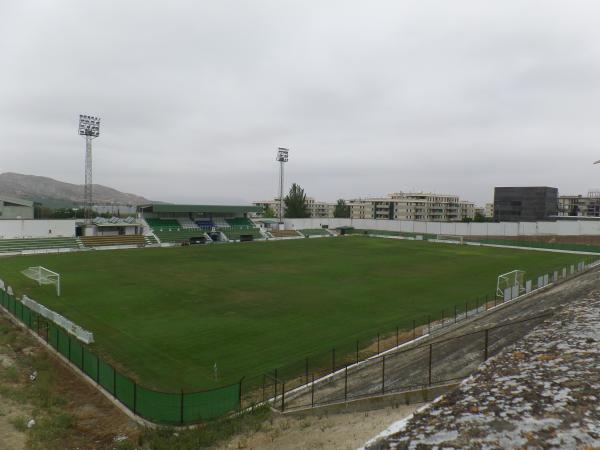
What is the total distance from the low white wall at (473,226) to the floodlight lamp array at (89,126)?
43670mm

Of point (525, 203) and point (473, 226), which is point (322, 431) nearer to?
point (473, 226)

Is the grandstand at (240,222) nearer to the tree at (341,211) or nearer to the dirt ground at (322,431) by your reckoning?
the tree at (341,211)

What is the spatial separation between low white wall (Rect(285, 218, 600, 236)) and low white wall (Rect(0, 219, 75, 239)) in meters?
44.5

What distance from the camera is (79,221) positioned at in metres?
69.8

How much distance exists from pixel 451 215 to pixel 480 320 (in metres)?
146

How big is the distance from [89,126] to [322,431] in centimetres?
6920

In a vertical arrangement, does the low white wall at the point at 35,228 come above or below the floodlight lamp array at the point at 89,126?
below

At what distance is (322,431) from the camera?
428 inches

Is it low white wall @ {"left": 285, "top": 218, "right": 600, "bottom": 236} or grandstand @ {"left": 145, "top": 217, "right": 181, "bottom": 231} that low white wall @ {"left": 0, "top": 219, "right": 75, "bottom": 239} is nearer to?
grandstand @ {"left": 145, "top": 217, "right": 181, "bottom": 231}

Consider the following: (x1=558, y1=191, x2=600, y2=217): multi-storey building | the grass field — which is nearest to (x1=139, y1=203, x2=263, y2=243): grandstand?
the grass field

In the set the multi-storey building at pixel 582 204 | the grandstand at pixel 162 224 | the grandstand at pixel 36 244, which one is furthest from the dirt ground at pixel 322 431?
the multi-storey building at pixel 582 204

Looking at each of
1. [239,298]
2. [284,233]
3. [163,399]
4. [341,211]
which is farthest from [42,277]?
[341,211]

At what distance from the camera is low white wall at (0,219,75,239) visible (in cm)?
6288

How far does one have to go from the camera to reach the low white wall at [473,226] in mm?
77062
